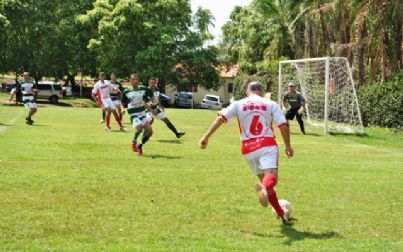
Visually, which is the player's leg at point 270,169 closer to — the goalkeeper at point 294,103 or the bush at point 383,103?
the goalkeeper at point 294,103

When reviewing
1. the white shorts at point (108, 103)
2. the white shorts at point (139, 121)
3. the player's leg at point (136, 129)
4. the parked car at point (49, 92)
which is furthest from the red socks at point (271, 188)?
the parked car at point (49, 92)

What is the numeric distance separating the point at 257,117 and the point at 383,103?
62.1 feet

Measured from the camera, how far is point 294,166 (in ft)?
40.3

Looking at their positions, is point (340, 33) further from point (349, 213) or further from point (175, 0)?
point (349, 213)

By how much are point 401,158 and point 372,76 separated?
45.3 ft

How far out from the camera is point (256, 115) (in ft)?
23.7

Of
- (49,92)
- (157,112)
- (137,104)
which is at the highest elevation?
(49,92)

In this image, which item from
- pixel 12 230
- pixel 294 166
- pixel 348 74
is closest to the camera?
pixel 12 230

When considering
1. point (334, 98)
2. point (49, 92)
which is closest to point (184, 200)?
point (334, 98)

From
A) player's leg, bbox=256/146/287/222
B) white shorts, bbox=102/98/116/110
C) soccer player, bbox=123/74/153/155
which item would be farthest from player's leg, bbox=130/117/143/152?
player's leg, bbox=256/146/287/222

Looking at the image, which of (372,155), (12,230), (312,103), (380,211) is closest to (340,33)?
(312,103)

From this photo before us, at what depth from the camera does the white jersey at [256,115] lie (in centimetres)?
721

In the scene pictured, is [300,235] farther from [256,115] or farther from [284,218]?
[256,115]

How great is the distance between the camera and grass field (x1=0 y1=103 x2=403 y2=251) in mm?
6305
